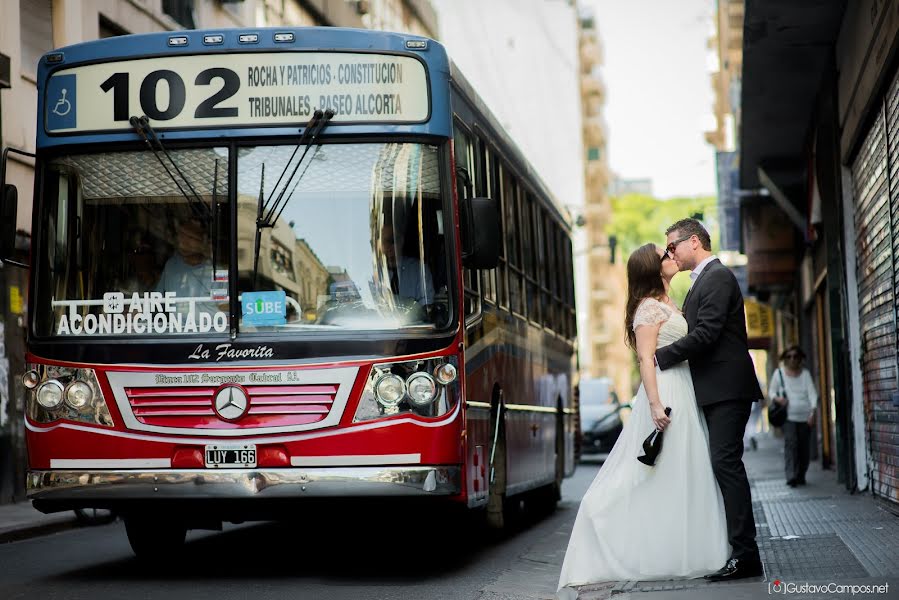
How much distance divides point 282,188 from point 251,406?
1295 millimetres

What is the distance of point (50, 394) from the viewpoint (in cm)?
843

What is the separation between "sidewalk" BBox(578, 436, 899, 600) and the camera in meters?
6.86

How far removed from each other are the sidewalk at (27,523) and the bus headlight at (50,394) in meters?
4.17

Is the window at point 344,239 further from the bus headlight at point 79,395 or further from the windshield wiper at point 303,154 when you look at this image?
the bus headlight at point 79,395

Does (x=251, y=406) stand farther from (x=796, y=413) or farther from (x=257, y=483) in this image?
(x=796, y=413)

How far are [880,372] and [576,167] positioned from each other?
7503cm

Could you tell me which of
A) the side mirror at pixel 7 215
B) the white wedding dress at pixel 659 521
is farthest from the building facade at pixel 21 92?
the white wedding dress at pixel 659 521

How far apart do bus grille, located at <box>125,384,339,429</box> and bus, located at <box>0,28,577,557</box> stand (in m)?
0.01

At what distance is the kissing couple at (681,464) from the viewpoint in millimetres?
7375

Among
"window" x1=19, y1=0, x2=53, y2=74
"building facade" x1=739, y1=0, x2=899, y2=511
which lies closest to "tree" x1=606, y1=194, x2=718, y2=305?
"building facade" x1=739, y1=0, x2=899, y2=511

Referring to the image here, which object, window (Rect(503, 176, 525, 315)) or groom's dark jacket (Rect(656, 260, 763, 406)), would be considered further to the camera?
window (Rect(503, 176, 525, 315))

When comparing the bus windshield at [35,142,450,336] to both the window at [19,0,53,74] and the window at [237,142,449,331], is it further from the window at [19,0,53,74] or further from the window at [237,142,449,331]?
the window at [19,0,53,74]

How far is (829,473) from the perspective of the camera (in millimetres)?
20016

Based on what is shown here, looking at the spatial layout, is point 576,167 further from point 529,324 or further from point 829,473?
point 529,324
